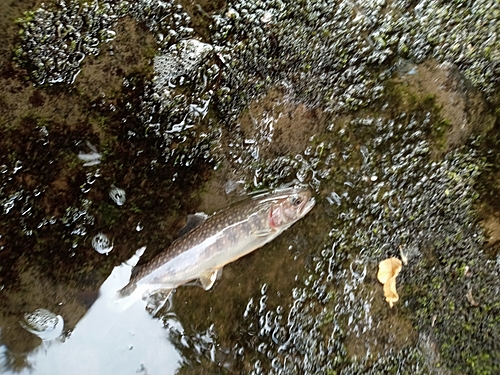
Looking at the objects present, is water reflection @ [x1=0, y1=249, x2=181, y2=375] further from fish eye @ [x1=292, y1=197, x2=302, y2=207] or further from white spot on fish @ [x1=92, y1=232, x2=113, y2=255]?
fish eye @ [x1=292, y1=197, x2=302, y2=207]

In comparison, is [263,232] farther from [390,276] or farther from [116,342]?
[116,342]

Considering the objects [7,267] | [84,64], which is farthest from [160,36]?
[7,267]

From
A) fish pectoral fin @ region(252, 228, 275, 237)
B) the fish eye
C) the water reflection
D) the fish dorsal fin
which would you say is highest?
the fish dorsal fin

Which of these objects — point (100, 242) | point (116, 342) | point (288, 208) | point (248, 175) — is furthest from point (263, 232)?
point (116, 342)

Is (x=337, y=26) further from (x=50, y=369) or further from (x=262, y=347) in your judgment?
(x=50, y=369)

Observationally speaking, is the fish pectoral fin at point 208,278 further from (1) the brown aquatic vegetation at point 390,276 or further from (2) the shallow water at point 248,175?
(1) the brown aquatic vegetation at point 390,276

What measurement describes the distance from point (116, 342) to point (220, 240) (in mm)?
1300

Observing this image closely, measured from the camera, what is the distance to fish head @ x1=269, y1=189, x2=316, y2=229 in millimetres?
3266

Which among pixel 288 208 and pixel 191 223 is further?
pixel 191 223

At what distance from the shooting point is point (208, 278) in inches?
130

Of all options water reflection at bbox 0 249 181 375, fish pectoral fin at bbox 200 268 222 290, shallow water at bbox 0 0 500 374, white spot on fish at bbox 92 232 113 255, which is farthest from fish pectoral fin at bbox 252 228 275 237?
white spot on fish at bbox 92 232 113 255

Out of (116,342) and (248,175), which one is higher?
(248,175)

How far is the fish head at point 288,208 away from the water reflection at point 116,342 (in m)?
1.18

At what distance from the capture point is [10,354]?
3.40 m
